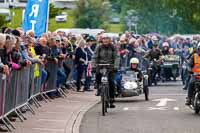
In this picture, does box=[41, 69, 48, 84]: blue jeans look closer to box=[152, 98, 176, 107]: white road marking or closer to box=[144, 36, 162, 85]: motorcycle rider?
box=[152, 98, 176, 107]: white road marking

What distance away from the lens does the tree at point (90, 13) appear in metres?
91.4

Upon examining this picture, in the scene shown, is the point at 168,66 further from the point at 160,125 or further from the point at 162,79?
the point at 160,125

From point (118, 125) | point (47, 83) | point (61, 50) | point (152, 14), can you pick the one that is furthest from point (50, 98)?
point (152, 14)

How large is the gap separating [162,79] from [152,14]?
179 ft

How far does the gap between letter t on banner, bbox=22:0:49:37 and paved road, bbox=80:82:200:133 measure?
11.0 feet

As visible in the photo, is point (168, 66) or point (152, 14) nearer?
point (168, 66)

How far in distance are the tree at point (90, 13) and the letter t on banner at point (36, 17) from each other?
210 feet

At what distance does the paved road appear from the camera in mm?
A: 17328

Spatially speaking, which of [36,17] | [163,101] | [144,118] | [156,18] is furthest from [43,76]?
[156,18]

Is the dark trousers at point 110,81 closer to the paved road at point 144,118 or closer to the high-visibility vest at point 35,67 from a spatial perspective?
the paved road at point 144,118

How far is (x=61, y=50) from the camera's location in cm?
2694

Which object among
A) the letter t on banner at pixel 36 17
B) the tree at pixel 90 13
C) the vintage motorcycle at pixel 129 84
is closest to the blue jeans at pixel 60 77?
the letter t on banner at pixel 36 17

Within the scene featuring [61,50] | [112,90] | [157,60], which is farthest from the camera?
[157,60]

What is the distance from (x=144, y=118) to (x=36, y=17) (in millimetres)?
7792
